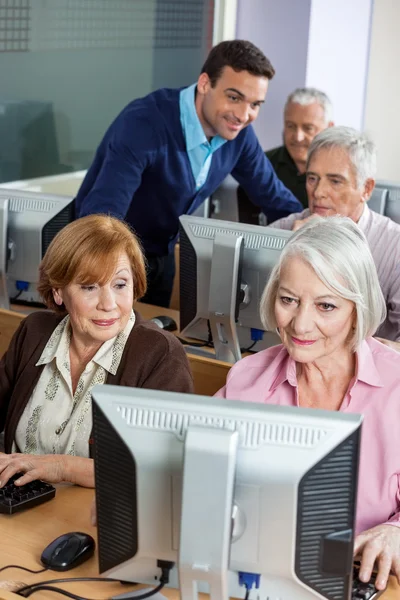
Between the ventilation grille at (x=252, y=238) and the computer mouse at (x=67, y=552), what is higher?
the ventilation grille at (x=252, y=238)

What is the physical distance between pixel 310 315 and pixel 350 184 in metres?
1.31

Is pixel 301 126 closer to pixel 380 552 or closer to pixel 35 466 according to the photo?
pixel 35 466

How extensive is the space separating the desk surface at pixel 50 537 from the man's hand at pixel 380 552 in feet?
0.13

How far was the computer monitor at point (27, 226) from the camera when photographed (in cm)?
304

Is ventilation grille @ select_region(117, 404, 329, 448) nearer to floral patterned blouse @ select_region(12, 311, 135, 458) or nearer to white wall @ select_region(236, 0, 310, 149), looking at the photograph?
floral patterned blouse @ select_region(12, 311, 135, 458)

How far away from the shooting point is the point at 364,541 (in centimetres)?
158

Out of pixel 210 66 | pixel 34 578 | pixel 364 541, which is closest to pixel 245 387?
pixel 364 541

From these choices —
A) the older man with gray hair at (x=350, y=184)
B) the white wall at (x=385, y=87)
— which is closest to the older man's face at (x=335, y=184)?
the older man with gray hair at (x=350, y=184)

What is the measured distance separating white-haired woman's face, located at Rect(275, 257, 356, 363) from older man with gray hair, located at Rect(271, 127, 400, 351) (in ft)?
3.74

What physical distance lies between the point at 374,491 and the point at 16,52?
113 inches

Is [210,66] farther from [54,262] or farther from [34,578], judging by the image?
[34,578]

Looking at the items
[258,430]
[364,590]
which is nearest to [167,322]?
[364,590]

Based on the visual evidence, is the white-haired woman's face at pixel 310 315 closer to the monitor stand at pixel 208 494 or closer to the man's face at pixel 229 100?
the monitor stand at pixel 208 494

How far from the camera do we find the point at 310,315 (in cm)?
183
